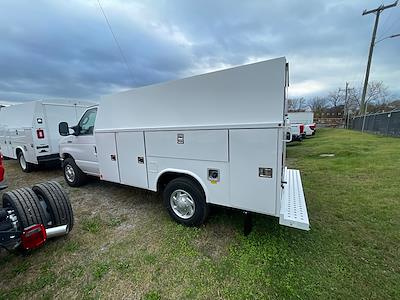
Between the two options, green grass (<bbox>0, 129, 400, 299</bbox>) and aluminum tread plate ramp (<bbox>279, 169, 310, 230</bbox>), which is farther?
aluminum tread plate ramp (<bbox>279, 169, 310, 230</bbox>)

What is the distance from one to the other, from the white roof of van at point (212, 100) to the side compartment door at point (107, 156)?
1.64 feet

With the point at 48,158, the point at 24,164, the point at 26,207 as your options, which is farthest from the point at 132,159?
the point at 24,164

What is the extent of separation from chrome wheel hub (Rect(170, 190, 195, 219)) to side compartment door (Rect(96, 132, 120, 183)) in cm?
157

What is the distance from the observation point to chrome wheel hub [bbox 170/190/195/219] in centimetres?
A: 347

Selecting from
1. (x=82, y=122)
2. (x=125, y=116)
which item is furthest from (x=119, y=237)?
(x=82, y=122)

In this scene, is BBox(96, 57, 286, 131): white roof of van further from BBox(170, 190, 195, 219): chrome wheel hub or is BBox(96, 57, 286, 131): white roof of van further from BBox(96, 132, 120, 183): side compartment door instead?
BBox(170, 190, 195, 219): chrome wheel hub

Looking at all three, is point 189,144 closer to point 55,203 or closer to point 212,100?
point 212,100

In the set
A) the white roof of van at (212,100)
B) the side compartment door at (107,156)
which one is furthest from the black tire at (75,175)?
the white roof of van at (212,100)

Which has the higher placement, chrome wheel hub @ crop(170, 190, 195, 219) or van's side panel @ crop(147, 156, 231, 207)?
van's side panel @ crop(147, 156, 231, 207)

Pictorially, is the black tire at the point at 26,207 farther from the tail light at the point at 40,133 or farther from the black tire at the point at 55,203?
the tail light at the point at 40,133

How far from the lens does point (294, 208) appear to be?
2.90 metres

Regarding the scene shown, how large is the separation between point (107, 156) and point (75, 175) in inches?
75.1

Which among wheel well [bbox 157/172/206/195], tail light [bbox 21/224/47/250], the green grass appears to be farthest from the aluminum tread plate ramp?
tail light [bbox 21/224/47/250]

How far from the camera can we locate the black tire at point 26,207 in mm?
2652
